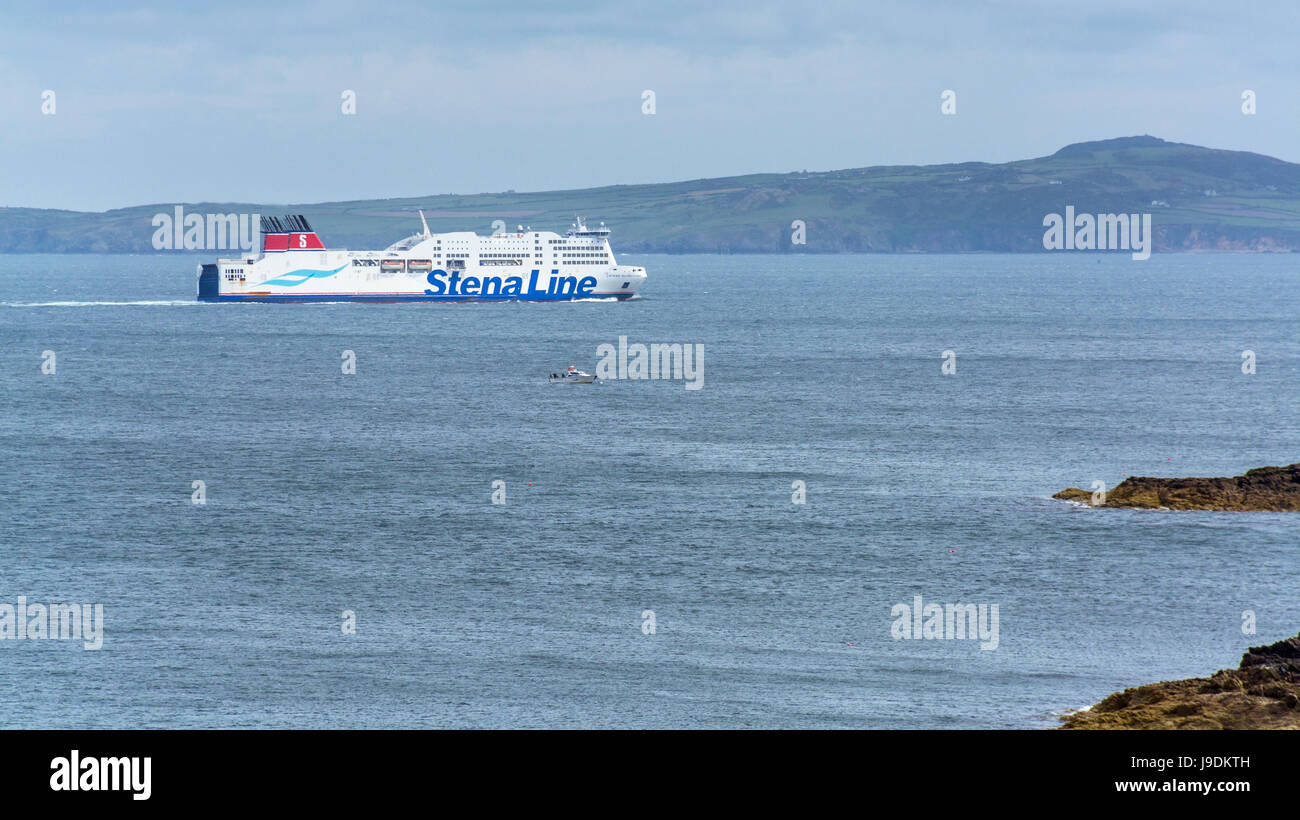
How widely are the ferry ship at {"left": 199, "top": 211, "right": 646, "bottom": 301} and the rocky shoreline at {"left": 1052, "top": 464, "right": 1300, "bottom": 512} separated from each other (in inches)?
4213

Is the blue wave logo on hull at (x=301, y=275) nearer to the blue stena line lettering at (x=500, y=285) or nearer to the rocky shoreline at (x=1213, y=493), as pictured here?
the blue stena line lettering at (x=500, y=285)

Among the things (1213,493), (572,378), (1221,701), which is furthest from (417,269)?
(1221,701)

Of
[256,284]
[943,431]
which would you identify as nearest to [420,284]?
[256,284]

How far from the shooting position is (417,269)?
156 meters

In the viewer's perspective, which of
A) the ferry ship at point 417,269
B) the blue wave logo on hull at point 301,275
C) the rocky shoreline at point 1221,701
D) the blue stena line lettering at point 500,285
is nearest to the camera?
the rocky shoreline at point 1221,701

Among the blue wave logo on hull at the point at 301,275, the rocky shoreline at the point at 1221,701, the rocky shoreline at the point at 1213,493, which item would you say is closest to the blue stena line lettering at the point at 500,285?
the blue wave logo on hull at the point at 301,275

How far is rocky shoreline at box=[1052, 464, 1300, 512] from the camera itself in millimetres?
51125

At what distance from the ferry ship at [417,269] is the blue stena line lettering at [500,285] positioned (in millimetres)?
119

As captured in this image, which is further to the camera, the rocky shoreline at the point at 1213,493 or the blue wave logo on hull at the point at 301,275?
the blue wave logo on hull at the point at 301,275

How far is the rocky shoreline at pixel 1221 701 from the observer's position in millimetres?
23609

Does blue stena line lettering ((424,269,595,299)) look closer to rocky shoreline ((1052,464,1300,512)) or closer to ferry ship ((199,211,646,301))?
ferry ship ((199,211,646,301))

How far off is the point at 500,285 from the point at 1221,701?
138940mm

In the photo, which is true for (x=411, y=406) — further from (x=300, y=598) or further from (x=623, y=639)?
(x=623, y=639)
